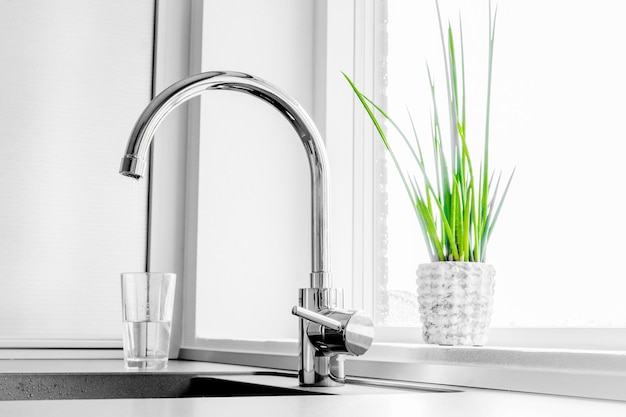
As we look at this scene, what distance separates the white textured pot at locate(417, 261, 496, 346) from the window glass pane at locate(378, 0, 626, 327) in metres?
0.15

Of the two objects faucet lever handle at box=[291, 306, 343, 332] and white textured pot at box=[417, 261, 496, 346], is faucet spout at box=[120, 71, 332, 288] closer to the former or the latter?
faucet lever handle at box=[291, 306, 343, 332]

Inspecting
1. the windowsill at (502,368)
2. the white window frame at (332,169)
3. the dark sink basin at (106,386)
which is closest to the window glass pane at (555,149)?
the white window frame at (332,169)

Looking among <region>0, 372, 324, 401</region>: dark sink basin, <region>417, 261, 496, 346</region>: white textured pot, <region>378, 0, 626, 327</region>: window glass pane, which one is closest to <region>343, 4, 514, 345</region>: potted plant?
<region>417, 261, 496, 346</region>: white textured pot

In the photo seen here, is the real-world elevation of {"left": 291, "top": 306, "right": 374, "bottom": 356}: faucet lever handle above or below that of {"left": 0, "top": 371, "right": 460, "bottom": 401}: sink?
above

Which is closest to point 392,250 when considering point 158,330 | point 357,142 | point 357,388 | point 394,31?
point 357,142

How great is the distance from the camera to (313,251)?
1.10 meters

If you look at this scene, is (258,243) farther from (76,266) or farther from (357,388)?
(357,388)

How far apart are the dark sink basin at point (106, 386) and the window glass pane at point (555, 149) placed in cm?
50

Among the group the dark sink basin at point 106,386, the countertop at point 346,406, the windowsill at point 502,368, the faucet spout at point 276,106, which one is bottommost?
the dark sink basin at point 106,386

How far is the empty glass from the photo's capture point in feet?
4.39

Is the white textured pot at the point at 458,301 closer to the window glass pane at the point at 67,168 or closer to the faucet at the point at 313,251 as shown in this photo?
the faucet at the point at 313,251

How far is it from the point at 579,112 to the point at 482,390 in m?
0.52

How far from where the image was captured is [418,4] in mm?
1748

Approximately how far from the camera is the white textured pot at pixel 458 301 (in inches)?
48.2
